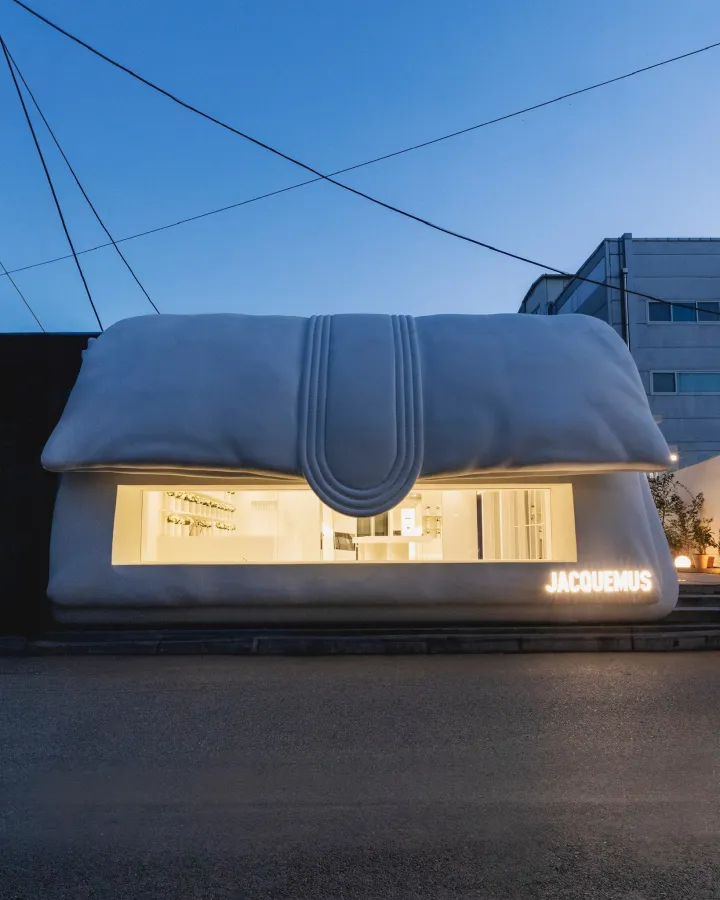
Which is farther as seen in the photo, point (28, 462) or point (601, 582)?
point (28, 462)

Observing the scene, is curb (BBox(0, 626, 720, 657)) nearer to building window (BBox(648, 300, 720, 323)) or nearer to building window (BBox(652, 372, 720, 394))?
building window (BBox(652, 372, 720, 394))

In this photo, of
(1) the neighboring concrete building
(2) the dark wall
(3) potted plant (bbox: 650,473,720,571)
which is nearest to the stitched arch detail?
(2) the dark wall

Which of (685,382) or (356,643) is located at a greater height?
(685,382)

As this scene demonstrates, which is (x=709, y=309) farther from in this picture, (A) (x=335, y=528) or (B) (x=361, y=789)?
(B) (x=361, y=789)

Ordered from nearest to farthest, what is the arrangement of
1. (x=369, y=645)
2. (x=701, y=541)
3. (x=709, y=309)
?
(x=369, y=645) → (x=701, y=541) → (x=709, y=309)

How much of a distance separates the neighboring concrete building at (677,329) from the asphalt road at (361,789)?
31.9m

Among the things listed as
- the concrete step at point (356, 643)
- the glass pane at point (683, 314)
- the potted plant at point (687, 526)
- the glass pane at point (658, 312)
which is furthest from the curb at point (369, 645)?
the glass pane at point (683, 314)

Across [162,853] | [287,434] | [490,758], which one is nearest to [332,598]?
[287,434]

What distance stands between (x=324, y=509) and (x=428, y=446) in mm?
5776

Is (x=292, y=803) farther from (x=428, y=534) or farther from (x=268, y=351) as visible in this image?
(x=428, y=534)

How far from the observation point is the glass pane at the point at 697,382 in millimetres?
38062

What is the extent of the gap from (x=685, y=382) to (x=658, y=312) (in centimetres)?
333

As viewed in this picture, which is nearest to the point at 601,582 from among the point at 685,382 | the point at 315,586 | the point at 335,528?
the point at 315,586

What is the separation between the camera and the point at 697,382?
3816 centimetres
